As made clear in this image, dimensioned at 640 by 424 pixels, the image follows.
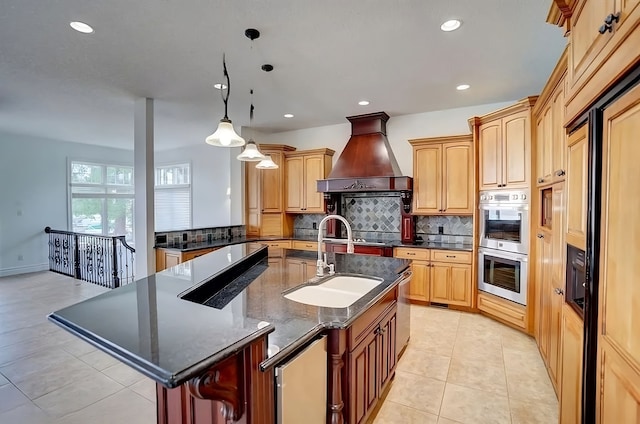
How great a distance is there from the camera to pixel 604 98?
1.12 m

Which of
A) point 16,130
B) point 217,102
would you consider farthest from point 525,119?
point 16,130

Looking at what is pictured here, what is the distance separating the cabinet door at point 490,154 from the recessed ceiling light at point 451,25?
5.27 ft

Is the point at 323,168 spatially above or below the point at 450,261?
above

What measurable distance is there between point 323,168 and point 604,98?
439cm

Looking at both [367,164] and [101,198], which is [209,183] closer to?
[101,198]

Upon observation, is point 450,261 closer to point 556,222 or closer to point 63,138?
point 556,222

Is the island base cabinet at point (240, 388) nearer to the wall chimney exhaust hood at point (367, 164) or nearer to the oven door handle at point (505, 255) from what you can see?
the oven door handle at point (505, 255)

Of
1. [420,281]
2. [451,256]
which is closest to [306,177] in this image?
[420,281]

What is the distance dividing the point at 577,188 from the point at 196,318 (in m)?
1.77

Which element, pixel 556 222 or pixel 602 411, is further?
pixel 556 222

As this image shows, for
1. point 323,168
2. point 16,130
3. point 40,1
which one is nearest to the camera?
point 40,1

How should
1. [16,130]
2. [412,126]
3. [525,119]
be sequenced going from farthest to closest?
[16,130] < [412,126] < [525,119]

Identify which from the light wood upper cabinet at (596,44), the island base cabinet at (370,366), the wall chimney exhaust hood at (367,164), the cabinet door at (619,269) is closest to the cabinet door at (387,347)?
the island base cabinet at (370,366)

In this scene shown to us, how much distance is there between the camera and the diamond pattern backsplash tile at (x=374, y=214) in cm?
512
